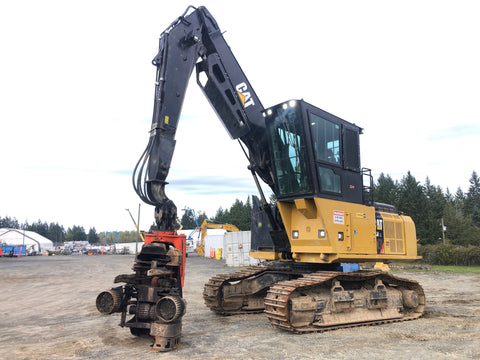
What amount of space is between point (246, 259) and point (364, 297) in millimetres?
22612

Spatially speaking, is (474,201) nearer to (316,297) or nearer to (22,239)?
(316,297)

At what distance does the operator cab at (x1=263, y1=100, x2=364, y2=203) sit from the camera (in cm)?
811

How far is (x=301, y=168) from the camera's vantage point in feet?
26.9

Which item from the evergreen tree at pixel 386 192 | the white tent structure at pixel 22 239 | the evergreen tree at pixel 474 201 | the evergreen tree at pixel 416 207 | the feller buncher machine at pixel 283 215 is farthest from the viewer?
the white tent structure at pixel 22 239

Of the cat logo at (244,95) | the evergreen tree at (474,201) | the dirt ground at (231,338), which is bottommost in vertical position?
the dirt ground at (231,338)

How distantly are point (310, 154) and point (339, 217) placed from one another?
4.86 ft

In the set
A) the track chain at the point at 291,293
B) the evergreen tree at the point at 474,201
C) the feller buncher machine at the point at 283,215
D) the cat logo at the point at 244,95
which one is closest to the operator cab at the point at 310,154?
the feller buncher machine at the point at 283,215

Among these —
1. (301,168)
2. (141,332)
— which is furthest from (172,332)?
(301,168)

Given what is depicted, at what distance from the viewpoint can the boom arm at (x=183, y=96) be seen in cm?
663

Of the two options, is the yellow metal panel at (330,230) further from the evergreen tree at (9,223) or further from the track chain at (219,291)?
the evergreen tree at (9,223)

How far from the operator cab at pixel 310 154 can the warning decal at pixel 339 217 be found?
1.13ft

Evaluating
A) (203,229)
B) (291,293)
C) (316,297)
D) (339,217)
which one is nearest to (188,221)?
(203,229)

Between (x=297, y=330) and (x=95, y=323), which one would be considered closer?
(x=297, y=330)

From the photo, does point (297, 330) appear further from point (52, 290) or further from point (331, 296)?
point (52, 290)
